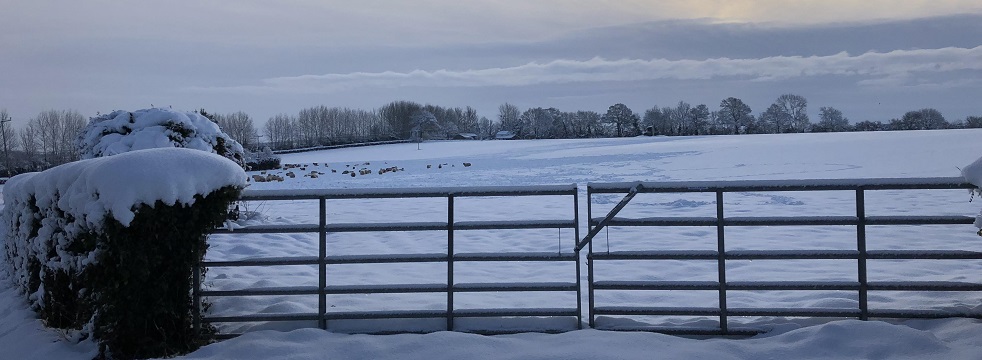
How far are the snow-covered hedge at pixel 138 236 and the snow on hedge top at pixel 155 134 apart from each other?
748cm

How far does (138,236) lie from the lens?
5379mm

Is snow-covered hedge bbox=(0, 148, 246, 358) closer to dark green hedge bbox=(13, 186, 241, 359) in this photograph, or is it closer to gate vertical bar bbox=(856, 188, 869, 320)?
dark green hedge bbox=(13, 186, 241, 359)

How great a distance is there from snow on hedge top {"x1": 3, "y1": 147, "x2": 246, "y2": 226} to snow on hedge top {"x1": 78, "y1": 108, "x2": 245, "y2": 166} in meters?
7.63

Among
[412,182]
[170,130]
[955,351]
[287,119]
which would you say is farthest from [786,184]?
[287,119]

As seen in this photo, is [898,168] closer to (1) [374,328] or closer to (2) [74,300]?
(1) [374,328]

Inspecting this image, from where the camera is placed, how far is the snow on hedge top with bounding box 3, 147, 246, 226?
5.27 metres

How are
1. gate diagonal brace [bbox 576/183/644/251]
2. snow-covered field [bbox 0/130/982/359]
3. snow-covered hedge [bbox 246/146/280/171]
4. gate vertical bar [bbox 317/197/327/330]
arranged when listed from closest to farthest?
snow-covered field [bbox 0/130/982/359], gate diagonal brace [bbox 576/183/644/251], gate vertical bar [bbox 317/197/327/330], snow-covered hedge [bbox 246/146/280/171]

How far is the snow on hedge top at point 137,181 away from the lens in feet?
17.3

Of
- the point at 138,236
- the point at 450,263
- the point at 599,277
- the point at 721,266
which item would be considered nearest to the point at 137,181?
the point at 138,236

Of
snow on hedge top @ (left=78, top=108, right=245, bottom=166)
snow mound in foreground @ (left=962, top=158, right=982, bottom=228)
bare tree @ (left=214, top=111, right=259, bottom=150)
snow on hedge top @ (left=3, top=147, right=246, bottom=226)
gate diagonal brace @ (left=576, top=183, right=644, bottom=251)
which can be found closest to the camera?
snow on hedge top @ (left=3, top=147, right=246, bottom=226)

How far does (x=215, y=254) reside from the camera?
34.2 feet

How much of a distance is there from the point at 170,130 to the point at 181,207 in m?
8.78

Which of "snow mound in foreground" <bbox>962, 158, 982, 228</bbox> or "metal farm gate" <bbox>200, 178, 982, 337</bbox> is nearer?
"snow mound in foreground" <bbox>962, 158, 982, 228</bbox>

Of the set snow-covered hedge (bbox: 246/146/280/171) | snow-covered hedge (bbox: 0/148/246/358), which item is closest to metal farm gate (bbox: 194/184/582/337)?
snow-covered hedge (bbox: 0/148/246/358)
